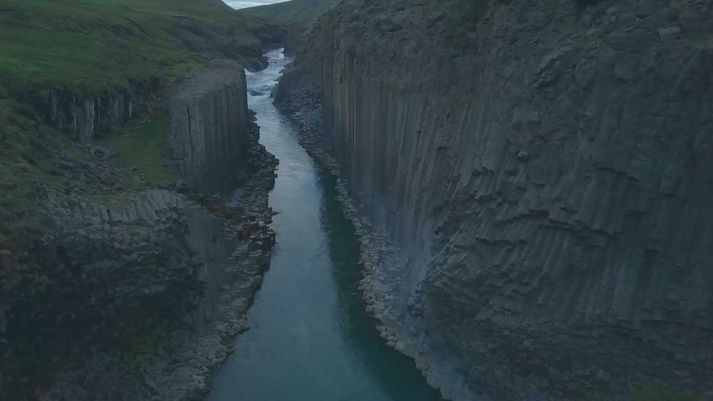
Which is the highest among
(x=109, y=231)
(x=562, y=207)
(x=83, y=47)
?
(x=83, y=47)

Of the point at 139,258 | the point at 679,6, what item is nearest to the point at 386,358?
the point at 139,258

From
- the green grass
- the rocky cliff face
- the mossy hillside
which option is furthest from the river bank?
the mossy hillside

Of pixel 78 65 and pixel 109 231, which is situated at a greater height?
pixel 78 65

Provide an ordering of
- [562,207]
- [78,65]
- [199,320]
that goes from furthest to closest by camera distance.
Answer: [78,65] < [199,320] < [562,207]

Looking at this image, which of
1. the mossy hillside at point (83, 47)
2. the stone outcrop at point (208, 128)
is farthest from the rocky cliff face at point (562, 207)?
the mossy hillside at point (83, 47)

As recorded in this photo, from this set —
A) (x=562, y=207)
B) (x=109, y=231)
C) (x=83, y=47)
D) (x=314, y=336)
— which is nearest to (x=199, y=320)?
(x=314, y=336)

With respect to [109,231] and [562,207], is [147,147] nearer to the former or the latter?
[109,231]

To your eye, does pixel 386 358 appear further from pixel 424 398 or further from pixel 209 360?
pixel 209 360

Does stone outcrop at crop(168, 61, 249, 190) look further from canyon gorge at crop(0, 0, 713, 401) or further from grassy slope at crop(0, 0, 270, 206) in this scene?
grassy slope at crop(0, 0, 270, 206)
